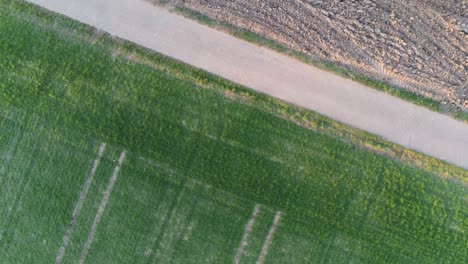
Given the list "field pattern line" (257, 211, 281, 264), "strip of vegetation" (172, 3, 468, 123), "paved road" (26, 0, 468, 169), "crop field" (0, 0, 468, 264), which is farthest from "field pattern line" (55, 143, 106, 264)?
"field pattern line" (257, 211, 281, 264)

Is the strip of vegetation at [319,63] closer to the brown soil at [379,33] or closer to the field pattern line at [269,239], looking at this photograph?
the brown soil at [379,33]

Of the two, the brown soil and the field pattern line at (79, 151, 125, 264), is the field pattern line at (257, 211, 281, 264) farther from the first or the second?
the brown soil

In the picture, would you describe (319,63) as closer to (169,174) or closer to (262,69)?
(262,69)

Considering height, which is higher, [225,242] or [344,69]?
[344,69]

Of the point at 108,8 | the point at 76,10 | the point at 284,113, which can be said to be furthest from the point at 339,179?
the point at 76,10

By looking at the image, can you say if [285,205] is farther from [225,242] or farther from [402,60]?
[402,60]
